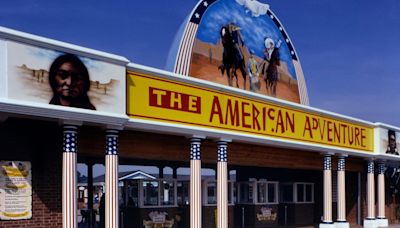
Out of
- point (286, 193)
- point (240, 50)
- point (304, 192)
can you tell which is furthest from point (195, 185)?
point (304, 192)

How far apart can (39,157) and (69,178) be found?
57.1 inches

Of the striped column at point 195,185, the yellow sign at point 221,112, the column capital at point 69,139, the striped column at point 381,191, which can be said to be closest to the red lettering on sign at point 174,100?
the yellow sign at point 221,112

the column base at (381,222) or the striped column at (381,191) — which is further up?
the striped column at (381,191)

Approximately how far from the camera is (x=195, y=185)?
1655 centimetres

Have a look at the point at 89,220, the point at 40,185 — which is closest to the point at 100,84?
the point at 40,185

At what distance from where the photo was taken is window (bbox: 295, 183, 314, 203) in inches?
1147

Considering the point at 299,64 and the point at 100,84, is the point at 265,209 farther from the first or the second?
the point at 100,84

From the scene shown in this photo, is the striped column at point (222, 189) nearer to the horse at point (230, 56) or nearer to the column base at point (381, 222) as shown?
the horse at point (230, 56)

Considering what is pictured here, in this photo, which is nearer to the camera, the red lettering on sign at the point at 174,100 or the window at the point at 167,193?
the red lettering on sign at the point at 174,100

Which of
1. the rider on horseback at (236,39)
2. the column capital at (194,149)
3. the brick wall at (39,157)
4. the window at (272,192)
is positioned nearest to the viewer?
the brick wall at (39,157)

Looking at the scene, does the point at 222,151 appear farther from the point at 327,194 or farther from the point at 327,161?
the point at 327,194

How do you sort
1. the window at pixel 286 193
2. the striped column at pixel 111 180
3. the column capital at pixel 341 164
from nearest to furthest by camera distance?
1. the striped column at pixel 111 180
2. the column capital at pixel 341 164
3. the window at pixel 286 193

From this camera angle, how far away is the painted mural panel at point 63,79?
38.0 feet

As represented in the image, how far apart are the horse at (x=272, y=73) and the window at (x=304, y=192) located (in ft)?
25.9
